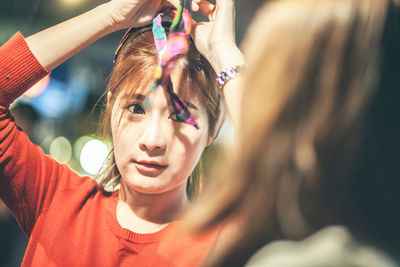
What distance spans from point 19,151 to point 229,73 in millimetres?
500

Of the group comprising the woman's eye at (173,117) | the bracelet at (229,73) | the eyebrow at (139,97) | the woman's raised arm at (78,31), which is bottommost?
the woman's eye at (173,117)

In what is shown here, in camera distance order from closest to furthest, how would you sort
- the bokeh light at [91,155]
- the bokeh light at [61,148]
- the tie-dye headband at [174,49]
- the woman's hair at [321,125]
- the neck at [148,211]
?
the woman's hair at [321,125] → the tie-dye headband at [174,49] → the neck at [148,211] → the bokeh light at [91,155] → the bokeh light at [61,148]

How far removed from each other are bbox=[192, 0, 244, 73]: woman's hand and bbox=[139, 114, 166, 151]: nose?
0.60 ft

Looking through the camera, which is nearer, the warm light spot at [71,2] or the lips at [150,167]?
the lips at [150,167]

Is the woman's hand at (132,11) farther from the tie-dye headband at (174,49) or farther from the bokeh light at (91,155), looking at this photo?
the bokeh light at (91,155)

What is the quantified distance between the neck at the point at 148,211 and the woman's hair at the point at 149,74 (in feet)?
0.65

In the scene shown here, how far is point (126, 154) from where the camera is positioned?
907 millimetres

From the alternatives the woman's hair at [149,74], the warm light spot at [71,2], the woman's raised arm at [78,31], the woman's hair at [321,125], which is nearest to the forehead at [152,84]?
the woman's hair at [149,74]

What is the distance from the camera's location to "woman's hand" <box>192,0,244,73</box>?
2.92 ft

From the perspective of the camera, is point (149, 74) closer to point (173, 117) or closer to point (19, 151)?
point (173, 117)

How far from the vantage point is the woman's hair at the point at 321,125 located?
600 mm

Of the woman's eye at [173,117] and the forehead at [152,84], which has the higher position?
the forehead at [152,84]

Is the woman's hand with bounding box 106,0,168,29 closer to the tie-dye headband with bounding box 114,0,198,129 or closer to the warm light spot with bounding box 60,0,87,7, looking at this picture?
the tie-dye headband with bounding box 114,0,198,129

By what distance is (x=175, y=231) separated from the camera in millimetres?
932
